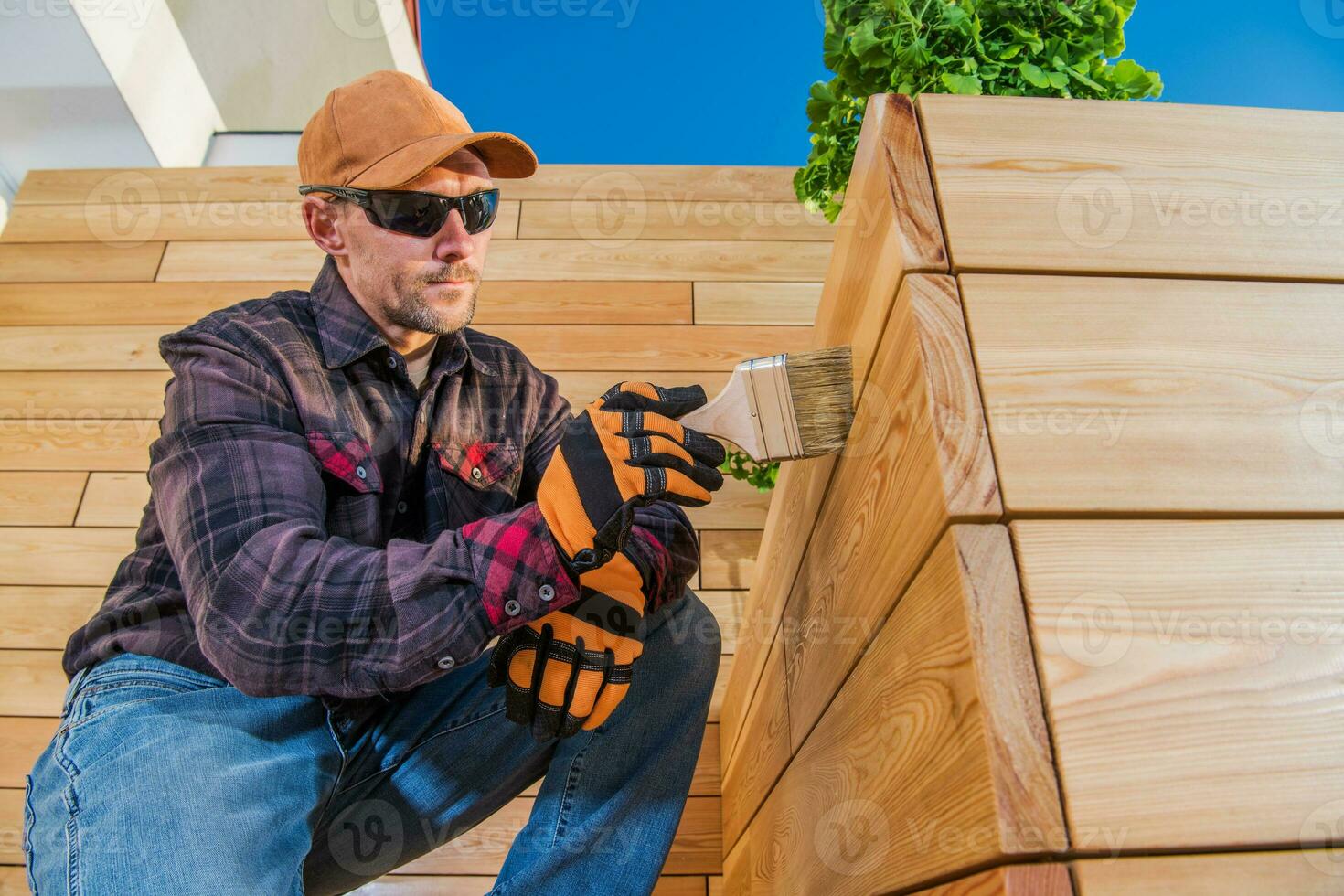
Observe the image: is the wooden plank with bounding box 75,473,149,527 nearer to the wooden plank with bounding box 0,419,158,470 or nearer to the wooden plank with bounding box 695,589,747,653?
the wooden plank with bounding box 0,419,158,470

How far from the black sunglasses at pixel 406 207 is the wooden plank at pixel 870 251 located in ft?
1.55

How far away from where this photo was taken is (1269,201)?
2.21 ft

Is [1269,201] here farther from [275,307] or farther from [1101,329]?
[275,307]

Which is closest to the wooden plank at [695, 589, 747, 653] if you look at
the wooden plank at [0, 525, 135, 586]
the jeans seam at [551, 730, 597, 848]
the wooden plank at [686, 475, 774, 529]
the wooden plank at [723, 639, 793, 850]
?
the wooden plank at [686, 475, 774, 529]

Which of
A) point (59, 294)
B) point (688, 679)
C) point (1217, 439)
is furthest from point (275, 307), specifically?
point (59, 294)

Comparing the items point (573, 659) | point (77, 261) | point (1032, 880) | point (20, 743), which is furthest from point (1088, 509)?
point (77, 261)

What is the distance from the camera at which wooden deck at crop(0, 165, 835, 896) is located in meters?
1.61

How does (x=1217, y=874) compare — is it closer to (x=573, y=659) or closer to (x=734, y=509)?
(x=573, y=659)

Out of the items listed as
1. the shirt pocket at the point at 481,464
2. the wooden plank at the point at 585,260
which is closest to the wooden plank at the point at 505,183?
the wooden plank at the point at 585,260

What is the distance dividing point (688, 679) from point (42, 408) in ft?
4.97

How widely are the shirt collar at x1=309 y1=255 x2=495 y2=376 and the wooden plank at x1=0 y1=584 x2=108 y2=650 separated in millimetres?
797

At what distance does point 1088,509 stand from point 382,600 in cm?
57

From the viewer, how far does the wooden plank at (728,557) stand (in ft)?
5.37

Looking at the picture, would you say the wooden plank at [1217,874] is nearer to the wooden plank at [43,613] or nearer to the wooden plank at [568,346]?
the wooden plank at [568,346]
